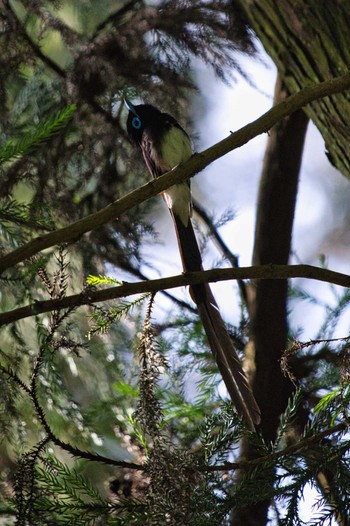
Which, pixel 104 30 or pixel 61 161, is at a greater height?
pixel 104 30

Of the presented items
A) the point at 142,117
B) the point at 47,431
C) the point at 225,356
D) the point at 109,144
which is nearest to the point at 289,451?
the point at 225,356

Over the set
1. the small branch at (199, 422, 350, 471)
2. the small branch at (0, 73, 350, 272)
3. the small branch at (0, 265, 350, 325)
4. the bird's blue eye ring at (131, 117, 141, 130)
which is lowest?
the small branch at (199, 422, 350, 471)

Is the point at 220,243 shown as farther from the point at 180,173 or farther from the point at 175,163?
the point at 180,173

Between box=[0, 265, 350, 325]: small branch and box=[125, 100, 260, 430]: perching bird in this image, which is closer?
box=[0, 265, 350, 325]: small branch

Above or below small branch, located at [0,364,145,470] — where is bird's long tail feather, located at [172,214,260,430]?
above

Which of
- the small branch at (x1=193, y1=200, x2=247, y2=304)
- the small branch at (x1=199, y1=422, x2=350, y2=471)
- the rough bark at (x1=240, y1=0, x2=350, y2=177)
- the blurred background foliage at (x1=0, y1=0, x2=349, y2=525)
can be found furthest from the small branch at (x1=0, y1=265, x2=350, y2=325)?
the small branch at (x1=193, y1=200, x2=247, y2=304)

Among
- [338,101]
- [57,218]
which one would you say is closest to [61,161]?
[57,218]

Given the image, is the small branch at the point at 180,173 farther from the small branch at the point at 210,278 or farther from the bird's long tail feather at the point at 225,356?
the bird's long tail feather at the point at 225,356

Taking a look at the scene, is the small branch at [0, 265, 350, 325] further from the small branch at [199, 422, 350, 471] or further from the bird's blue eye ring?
the bird's blue eye ring

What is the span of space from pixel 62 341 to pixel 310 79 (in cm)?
112

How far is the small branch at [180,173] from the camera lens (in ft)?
4.32

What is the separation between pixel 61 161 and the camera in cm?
245

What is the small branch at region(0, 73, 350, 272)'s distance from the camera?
4.32ft

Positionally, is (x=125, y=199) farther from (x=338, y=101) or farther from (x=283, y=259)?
(x=283, y=259)
